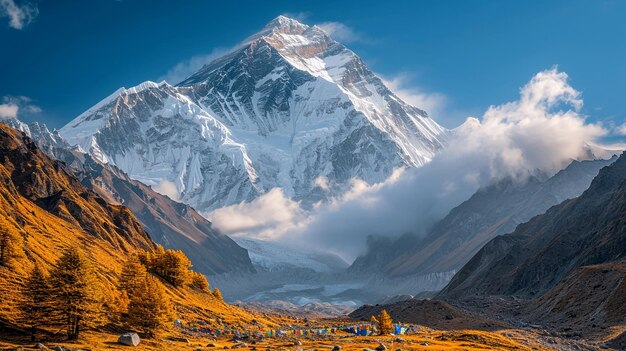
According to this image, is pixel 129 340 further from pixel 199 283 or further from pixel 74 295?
pixel 199 283

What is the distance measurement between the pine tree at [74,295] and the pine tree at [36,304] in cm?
96

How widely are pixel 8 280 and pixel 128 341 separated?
30.9m

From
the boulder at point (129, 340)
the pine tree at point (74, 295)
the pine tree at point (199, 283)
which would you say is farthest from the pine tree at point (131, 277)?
the pine tree at point (199, 283)

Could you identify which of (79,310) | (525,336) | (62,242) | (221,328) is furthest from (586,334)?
(62,242)

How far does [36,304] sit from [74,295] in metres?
4.54

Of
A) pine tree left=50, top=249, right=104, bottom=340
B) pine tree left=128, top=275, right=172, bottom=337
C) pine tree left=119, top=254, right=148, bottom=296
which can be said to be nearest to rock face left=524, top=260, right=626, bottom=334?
pine tree left=119, top=254, right=148, bottom=296

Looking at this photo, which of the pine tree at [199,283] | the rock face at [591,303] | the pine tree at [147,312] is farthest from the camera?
the pine tree at [199,283]

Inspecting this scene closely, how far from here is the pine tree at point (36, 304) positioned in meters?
75.1

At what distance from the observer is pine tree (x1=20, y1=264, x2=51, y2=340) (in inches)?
2955

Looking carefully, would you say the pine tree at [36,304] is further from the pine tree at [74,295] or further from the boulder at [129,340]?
the boulder at [129,340]

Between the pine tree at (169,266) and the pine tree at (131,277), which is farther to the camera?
the pine tree at (169,266)

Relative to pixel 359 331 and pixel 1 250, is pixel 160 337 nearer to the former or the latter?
pixel 1 250

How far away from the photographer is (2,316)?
75.9 metres

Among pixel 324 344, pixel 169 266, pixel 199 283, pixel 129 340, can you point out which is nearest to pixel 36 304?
pixel 129 340
